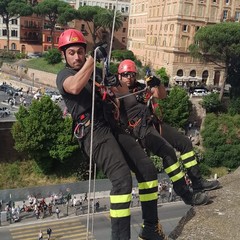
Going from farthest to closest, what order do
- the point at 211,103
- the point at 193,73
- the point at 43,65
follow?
the point at 193,73, the point at 43,65, the point at 211,103

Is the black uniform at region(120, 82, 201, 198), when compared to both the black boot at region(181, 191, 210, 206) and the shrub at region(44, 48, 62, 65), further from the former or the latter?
the shrub at region(44, 48, 62, 65)

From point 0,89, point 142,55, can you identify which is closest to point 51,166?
point 0,89

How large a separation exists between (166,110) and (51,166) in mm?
12050

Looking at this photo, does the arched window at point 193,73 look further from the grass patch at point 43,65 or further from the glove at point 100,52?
the glove at point 100,52

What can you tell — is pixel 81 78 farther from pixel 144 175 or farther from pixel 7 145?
pixel 7 145

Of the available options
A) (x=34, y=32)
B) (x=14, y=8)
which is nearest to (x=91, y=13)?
(x=14, y=8)

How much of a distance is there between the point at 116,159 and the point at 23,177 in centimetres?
2508

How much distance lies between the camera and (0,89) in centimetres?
4541

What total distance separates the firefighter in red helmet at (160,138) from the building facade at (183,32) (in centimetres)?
4462

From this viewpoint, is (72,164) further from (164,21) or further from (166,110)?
(164,21)

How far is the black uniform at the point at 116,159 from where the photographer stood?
5242 mm

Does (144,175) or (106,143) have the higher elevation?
(106,143)

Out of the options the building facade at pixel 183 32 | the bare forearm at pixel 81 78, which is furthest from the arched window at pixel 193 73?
the bare forearm at pixel 81 78

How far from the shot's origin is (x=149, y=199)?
18.5ft
